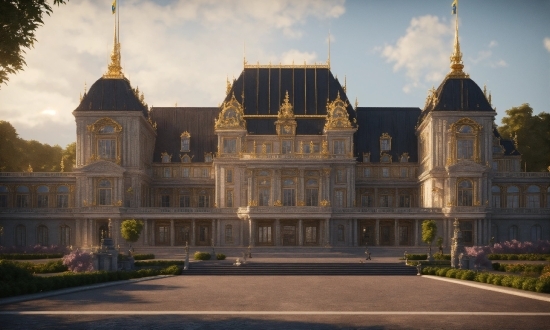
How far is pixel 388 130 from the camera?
98.2 m

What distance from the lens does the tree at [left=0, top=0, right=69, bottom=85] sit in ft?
127

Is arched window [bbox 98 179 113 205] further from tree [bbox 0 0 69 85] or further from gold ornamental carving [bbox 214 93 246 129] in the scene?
tree [bbox 0 0 69 85]

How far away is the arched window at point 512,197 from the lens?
88188mm

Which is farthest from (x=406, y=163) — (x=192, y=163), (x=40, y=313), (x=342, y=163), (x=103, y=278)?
(x=40, y=313)

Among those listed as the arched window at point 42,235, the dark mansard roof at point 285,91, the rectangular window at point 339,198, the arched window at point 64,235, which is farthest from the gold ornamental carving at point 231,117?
the arched window at point 42,235

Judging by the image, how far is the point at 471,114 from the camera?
280ft

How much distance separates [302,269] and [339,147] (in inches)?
1440

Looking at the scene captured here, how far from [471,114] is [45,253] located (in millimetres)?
49512

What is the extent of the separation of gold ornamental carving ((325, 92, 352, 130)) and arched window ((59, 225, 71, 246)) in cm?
3317

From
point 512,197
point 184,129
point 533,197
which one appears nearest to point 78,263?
point 184,129

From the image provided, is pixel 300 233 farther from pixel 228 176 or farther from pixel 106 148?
pixel 106 148

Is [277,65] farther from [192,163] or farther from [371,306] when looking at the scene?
[371,306]

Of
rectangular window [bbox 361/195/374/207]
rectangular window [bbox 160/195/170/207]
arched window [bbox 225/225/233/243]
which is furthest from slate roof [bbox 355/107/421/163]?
rectangular window [bbox 160/195/170/207]

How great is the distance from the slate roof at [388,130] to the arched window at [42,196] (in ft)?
130
